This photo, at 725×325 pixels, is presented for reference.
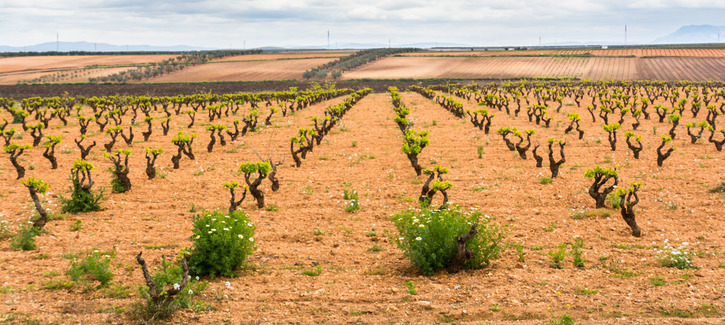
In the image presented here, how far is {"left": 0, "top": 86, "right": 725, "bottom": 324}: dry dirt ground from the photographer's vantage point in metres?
7.18

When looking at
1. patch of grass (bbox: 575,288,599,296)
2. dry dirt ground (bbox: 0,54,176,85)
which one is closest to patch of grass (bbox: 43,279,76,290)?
patch of grass (bbox: 575,288,599,296)

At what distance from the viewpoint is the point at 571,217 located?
12.0 metres

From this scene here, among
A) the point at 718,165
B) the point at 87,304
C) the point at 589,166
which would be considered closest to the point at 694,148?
the point at 718,165

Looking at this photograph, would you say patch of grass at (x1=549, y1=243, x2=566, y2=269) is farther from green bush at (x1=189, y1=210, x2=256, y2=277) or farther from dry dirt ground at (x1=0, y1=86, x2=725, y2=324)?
green bush at (x1=189, y1=210, x2=256, y2=277)

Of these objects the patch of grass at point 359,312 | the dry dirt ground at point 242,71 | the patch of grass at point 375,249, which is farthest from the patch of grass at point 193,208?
the dry dirt ground at point 242,71

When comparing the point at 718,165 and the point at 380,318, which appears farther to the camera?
the point at 718,165

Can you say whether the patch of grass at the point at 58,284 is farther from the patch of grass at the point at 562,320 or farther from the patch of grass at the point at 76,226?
the patch of grass at the point at 562,320

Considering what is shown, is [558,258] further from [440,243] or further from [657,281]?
[440,243]

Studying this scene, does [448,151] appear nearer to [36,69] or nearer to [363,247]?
[363,247]

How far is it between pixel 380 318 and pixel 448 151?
14.7 m

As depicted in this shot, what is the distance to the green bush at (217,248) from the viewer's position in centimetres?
844

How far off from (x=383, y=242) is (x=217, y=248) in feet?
12.0

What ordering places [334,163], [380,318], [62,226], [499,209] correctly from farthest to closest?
[334,163] → [499,209] → [62,226] → [380,318]

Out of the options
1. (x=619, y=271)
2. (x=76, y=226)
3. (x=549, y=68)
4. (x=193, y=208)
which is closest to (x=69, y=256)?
(x=76, y=226)
